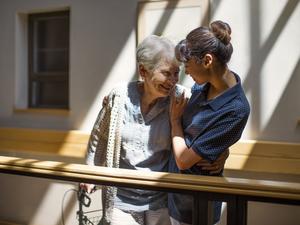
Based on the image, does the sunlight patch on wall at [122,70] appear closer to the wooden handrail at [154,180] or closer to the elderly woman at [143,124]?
the elderly woman at [143,124]

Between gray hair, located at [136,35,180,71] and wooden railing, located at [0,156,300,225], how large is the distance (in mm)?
549

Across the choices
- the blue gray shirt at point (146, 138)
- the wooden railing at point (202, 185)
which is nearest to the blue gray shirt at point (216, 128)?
the wooden railing at point (202, 185)

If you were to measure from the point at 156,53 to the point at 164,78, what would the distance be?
12 centimetres

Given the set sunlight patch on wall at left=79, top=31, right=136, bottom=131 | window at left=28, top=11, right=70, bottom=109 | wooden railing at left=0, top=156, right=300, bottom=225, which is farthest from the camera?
window at left=28, top=11, right=70, bottom=109

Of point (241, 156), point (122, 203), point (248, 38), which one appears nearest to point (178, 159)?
point (122, 203)

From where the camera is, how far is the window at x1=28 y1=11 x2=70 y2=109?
155 inches

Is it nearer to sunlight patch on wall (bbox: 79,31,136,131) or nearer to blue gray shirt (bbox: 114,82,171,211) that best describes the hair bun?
blue gray shirt (bbox: 114,82,171,211)

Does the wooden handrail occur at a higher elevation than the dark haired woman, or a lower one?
lower

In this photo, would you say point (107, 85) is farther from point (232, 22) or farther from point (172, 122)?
point (172, 122)

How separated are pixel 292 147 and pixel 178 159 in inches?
65.1

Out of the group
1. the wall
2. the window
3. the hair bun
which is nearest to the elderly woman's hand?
the wall

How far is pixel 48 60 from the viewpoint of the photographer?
13.3 ft

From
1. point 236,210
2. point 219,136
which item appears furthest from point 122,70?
point 236,210

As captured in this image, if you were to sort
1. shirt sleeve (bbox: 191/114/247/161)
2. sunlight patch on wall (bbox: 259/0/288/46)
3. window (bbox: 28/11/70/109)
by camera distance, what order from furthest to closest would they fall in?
window (bbox: 28/11/70/109), sunlight patch on wall (bbox: 259/0/288/46), shirt sleeve (bbox: 191/114/247/161)
